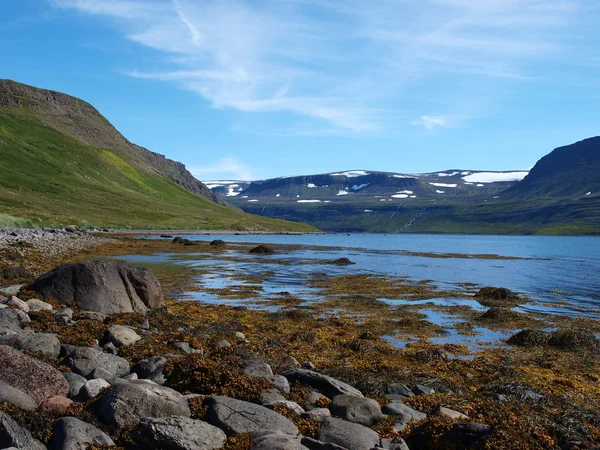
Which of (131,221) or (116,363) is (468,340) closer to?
(116,363)

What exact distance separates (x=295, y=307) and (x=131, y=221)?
451ft

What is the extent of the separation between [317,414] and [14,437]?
566 centimetres

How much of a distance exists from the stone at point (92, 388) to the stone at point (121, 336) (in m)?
4.73

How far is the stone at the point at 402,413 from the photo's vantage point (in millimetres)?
11014

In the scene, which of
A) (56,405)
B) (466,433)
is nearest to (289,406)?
(466,433)

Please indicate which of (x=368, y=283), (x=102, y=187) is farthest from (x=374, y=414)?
(x=102, y=187)

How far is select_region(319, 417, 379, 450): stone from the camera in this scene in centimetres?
927

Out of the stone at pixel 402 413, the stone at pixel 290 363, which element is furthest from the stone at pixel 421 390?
the stone at pixel 290 363

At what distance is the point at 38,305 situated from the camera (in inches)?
752

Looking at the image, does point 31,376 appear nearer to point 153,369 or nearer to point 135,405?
point 135,405

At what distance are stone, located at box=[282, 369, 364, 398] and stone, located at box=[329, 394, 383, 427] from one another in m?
0.52

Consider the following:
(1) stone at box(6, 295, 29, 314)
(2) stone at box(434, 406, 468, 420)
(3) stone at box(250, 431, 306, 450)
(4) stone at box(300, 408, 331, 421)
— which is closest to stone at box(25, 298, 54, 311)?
(1) stone at box(6, 295, 29, 314)

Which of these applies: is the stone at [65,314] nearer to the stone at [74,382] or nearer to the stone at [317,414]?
the stone at [74,382]

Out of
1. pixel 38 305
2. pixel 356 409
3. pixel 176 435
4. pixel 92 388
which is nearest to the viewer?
pixel 176 435
